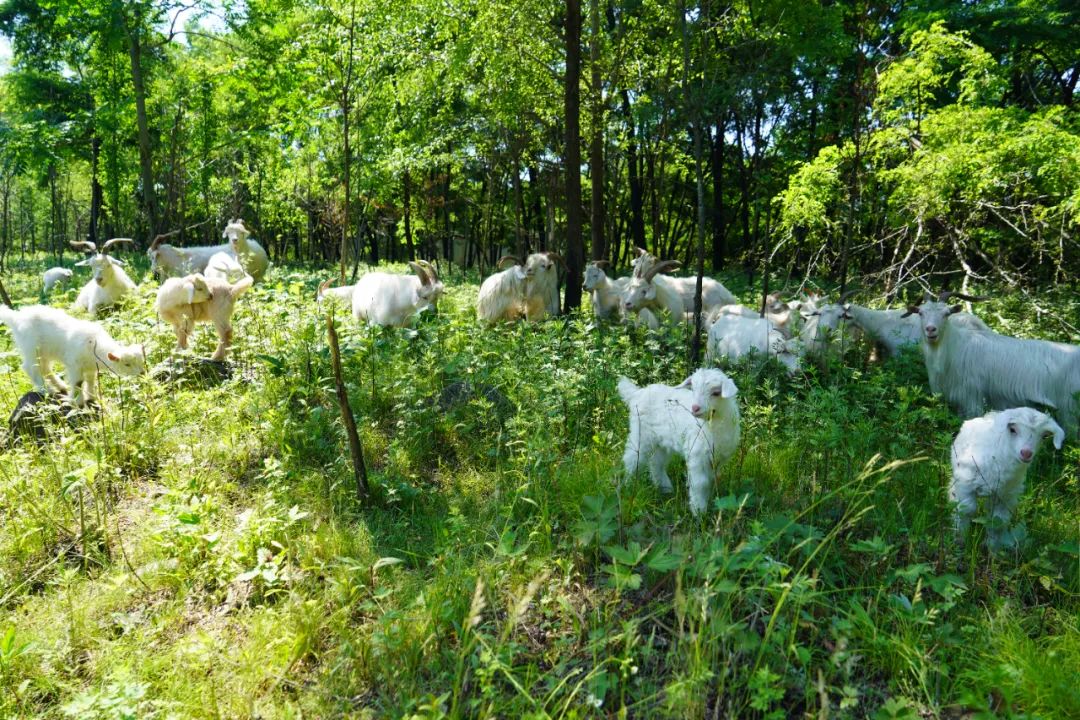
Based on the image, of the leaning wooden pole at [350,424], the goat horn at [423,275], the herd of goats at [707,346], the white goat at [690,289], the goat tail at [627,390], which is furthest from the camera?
the white goat at [690,289]

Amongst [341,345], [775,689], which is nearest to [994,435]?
[775,689]

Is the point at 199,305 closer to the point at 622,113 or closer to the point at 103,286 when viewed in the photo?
the point at 103,286

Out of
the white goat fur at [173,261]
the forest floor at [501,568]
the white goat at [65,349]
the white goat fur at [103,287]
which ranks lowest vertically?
the forest floor at [501,568]

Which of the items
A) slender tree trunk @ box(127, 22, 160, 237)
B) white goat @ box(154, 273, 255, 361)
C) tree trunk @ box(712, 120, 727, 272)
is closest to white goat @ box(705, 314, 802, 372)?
white goat @ box(154, 273, 255, 361)

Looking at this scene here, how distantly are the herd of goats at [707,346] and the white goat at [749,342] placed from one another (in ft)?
0.06

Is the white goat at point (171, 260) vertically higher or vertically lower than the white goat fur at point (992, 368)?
higher

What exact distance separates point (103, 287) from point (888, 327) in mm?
10747

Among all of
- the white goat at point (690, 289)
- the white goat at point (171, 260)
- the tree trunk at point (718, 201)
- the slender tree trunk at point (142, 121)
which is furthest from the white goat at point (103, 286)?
the tree trunk at point (718, 201)

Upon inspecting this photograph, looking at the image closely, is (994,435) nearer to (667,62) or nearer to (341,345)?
(341,345)

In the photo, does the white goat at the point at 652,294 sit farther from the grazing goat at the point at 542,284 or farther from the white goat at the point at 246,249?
the white goat at the point at 246,249

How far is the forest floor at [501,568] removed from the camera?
268 centimetres

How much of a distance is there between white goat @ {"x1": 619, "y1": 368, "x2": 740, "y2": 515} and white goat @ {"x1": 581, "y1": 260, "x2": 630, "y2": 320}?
5.65 m

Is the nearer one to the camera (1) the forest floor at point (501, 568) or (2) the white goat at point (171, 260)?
(1) the forest floor at point (501, 568)

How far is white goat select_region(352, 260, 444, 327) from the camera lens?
8531 mm
